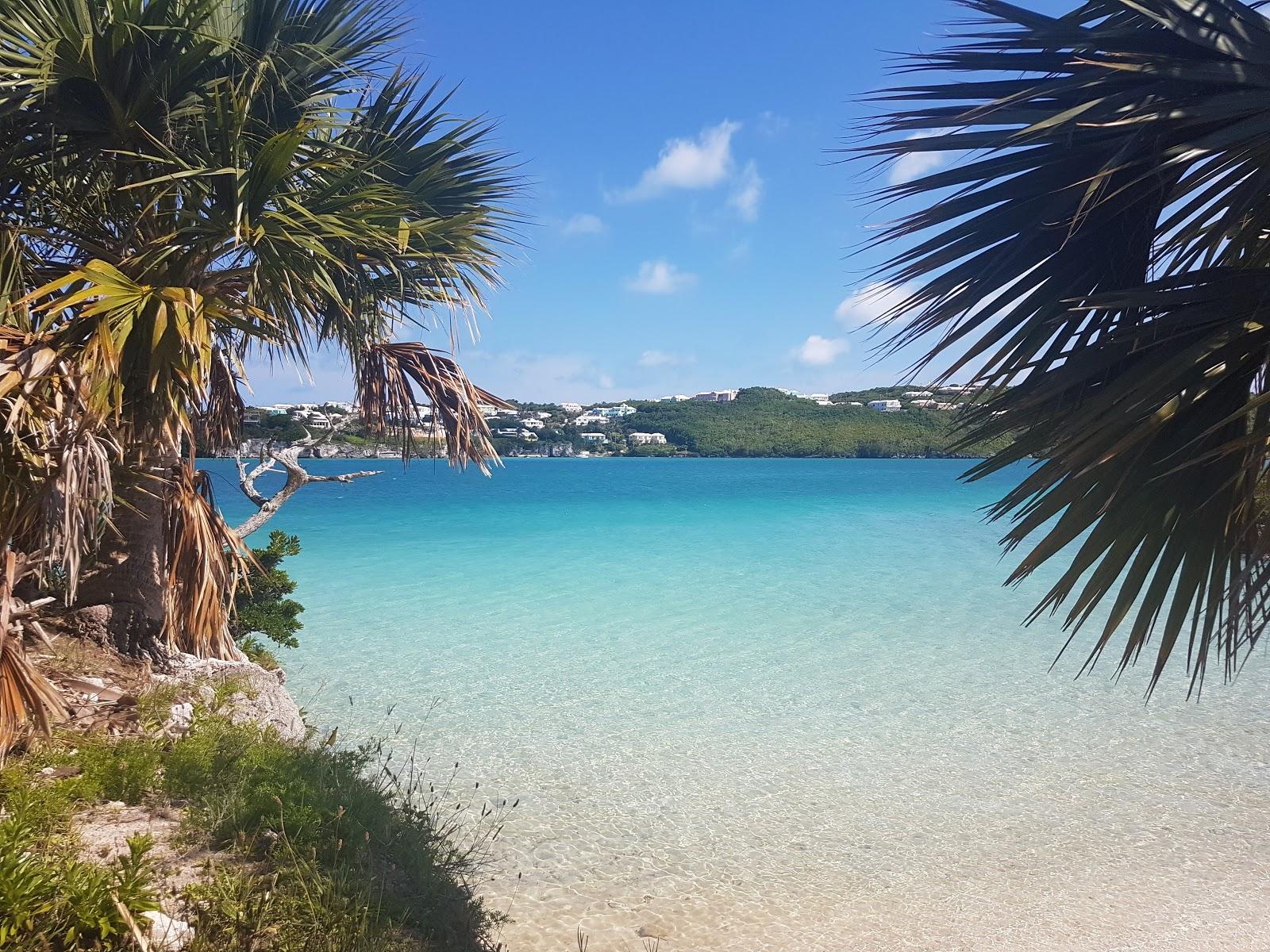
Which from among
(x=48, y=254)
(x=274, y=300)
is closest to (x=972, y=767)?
(x=274, y=300)

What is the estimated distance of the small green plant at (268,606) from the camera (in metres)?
8.08

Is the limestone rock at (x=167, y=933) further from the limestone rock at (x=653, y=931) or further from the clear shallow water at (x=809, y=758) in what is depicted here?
the limestone rock at (x=653, y=931)

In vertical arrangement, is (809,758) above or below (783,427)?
below

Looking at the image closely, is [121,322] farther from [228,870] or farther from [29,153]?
[228,870]

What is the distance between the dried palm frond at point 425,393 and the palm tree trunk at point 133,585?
1.78 metres

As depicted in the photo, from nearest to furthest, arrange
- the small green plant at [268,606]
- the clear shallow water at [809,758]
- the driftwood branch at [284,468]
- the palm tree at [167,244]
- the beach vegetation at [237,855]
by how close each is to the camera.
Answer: the beach vegetation at [237,855] → the palm tree at [167,244] → the clear shallow water at [809,758] → the driftwood branch at [284,468] → the small green plant at [268,606]

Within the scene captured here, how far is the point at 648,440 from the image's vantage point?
116062 mm

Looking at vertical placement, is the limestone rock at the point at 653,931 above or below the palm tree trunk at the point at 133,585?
below

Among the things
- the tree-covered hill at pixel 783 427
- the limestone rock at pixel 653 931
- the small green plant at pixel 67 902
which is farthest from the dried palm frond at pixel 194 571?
the tree-covered hill at pixel 783 427

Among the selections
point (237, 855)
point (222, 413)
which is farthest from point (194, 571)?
point (237, 855)

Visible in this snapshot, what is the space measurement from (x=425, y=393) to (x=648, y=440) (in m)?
109

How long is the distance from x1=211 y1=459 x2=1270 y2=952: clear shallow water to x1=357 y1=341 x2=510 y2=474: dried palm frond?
3.02m

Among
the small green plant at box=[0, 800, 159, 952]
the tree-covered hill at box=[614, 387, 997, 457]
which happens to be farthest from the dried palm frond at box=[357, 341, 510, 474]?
the tree-covered hill at box=[614, 387, 997, 457]

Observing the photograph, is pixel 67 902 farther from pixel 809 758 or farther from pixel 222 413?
pixel 809 758
